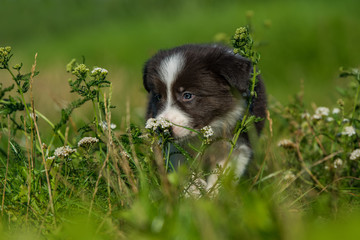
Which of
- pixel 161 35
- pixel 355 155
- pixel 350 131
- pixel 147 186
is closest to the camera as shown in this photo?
pixel 147 186

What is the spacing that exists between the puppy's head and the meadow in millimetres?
362

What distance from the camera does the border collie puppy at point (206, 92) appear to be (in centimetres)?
340

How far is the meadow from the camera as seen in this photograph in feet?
5.40

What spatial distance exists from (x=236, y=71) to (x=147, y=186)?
1.23 m

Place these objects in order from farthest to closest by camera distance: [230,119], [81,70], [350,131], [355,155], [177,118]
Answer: [230,119] < [177,118] < [350,131] < [355,155] < [81,70]

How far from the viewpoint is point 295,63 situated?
10.3 metres

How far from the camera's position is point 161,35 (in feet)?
45.8

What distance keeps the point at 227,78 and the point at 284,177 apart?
2.54ft

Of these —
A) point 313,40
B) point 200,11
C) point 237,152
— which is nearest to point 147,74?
point 237,152

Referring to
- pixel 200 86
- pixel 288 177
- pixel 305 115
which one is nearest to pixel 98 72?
pixel 200 86

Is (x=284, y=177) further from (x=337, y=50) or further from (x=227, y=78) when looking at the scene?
(x=337, y=50)

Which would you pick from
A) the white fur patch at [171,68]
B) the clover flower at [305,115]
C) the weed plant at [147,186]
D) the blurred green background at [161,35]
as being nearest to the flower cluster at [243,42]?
the weed plant at [147,186]

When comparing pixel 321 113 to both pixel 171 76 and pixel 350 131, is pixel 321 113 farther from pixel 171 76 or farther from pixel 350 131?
pixel 171 76

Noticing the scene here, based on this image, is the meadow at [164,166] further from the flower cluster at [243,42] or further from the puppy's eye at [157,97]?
the puppy's eye at [157,97]
